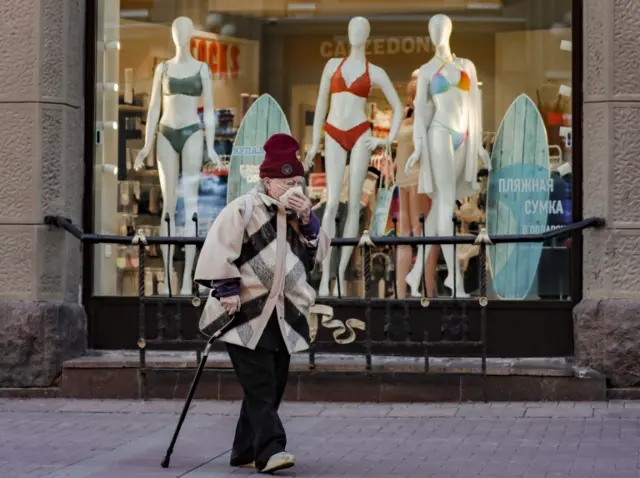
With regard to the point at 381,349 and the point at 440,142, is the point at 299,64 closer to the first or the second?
the point at 440,142

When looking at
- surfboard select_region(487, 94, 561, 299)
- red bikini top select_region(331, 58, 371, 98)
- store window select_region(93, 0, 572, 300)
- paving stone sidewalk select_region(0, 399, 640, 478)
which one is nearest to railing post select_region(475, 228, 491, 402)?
paving stone sidewalk select_region(0, 399, 640, 478)

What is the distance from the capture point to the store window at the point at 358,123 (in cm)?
1209

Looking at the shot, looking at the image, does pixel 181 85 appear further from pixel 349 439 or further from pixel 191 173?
pixel 349 439

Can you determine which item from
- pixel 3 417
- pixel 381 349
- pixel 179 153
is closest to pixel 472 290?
pixel 381 349

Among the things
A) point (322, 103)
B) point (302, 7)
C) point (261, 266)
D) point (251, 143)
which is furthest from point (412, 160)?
point (261, 266)

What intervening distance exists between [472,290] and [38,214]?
3.47 m

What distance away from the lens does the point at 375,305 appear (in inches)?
472

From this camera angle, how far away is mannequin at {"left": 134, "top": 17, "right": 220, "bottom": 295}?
1264cm

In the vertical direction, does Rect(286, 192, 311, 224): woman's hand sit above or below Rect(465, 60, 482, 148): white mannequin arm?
below

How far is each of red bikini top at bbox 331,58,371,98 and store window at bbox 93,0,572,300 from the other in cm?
1

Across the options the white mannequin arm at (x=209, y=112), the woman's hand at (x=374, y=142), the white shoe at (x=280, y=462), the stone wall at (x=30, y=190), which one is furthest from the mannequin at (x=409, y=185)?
the white shoe at (x=280, y=462)

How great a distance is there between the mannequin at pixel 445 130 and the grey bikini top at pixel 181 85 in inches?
73.7

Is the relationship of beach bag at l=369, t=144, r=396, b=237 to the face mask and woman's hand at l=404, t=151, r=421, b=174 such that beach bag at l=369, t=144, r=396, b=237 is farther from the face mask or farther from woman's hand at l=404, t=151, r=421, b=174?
the face mask

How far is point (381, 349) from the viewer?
11875 mm
